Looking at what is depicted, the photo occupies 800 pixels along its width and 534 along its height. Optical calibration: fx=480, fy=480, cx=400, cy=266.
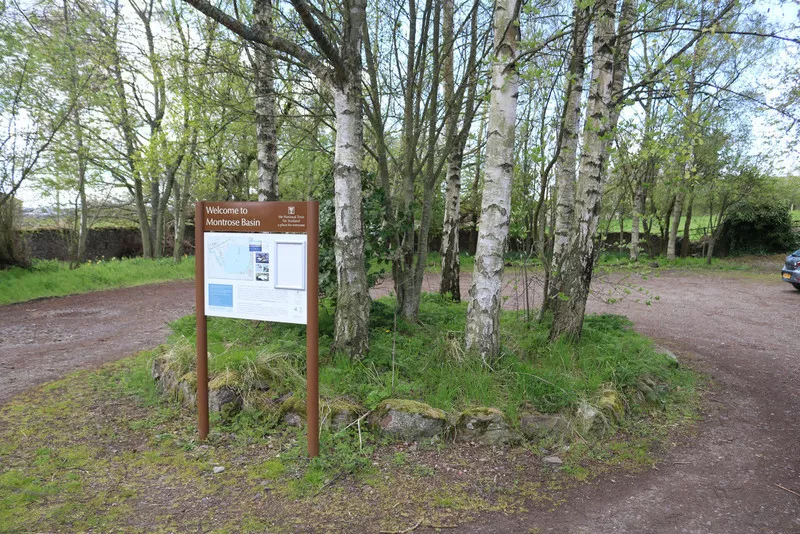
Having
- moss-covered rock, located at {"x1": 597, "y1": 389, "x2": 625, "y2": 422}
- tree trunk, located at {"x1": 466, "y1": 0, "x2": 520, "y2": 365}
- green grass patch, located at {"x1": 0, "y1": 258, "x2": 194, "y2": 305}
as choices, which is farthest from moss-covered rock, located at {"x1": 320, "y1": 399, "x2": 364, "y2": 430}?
green grass patch, located at {"x1": 0, "y1": 258, "x2": 194, "y2": 305}

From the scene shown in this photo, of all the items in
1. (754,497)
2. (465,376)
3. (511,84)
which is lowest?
(754,497)

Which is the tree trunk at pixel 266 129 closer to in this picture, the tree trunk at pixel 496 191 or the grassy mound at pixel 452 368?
the grassy mound at pixel 452 368

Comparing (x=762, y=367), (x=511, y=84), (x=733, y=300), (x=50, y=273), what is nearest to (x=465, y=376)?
(x=511, y=84)

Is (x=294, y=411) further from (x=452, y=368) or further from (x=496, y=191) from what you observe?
(x=496, y=191)

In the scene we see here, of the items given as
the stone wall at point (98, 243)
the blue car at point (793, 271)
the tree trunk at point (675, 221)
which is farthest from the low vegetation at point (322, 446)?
the tree trunk at point (675, 221)

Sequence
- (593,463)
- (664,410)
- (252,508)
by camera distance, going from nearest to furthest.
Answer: (252,508), (593,463), (664,410)

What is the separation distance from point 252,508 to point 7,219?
1276 centimetres

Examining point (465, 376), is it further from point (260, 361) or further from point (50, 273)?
point (50, 273)

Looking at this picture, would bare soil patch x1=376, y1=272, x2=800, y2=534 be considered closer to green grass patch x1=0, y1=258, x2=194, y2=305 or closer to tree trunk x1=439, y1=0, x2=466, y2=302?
tree trunk x1=439, y1=0, x2=466, y2=302

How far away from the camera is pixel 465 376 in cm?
461

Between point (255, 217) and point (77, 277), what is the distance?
11.5 m

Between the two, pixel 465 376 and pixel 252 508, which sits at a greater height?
pixel 465 376

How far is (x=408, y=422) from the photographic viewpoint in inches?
161

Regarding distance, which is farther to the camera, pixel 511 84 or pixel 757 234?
pixel 757 234
